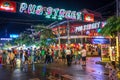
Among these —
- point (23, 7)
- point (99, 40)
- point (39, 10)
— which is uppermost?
point (23, 7)

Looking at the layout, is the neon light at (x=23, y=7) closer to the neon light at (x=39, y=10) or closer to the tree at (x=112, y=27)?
the neon light at (x=39, y=10)

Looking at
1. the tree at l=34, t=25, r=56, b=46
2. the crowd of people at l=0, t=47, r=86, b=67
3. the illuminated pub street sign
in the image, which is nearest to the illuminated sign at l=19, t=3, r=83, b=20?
the illuminated pub street sign

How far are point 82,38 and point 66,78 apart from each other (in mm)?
32856

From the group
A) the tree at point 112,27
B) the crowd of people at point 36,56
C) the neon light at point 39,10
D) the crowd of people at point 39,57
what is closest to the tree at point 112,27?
the tree at point 112,27

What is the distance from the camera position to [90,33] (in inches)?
1965

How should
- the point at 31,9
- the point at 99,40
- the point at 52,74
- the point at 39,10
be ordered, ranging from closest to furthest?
the point at 52,74
the point at 31,9
the point at 39,10
the point at 99,40

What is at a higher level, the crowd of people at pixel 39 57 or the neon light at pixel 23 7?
the neon light at pixel 23 7

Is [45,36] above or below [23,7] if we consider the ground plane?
below

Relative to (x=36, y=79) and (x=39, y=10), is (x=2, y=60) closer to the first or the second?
(x=39, y=10)

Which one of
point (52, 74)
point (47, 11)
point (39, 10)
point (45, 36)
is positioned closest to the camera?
point (52, 74)

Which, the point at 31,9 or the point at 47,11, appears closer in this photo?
the point at 31,9

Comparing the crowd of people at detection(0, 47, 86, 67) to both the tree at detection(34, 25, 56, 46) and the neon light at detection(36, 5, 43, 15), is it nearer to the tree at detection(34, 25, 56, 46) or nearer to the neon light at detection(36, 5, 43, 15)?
the tree at detection(34, 25, 56, 46)

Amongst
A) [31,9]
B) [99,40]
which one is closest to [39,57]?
[99,40]

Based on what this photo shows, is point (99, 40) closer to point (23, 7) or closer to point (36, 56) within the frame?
point (36, 56)
